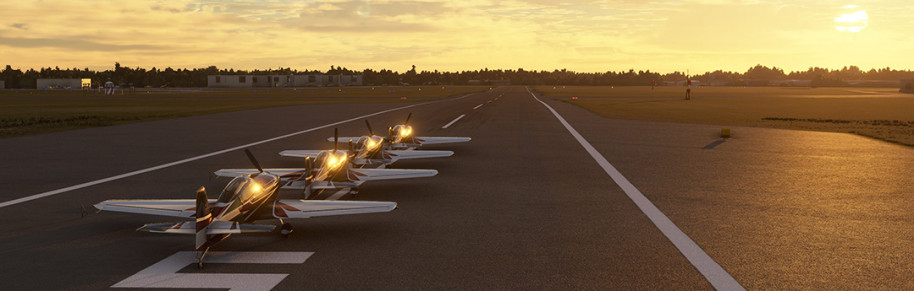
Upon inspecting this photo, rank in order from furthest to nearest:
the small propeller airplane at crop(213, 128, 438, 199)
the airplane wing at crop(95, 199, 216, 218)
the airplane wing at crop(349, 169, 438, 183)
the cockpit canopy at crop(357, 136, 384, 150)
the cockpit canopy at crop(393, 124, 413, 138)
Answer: the cockpit canopy at crop(393, 124, 413, 138)
the cockpit canopy at crop(357, 136, 384, 150)
the airplane wing at crop(349, 169, 438, 183)
the small propeller airplane at crop(213, 128, 438, 199)
the airplane wing at crop(95, 199, 216, 218)

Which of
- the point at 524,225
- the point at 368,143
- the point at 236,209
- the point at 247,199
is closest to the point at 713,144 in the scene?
the point at 368,143

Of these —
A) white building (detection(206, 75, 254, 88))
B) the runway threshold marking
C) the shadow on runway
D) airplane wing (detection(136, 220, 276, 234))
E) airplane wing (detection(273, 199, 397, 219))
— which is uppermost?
white building (detection(206, 75, 254, 88))

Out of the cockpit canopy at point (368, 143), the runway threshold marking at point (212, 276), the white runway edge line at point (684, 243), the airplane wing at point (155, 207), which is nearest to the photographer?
the runway threshold marking at point (212, 276)

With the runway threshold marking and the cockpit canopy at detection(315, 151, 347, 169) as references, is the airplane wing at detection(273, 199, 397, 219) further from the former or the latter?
the cockpit canopy at detection(315, 151, 347, 169)

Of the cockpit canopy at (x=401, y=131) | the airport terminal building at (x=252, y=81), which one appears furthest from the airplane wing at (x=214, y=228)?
the airport terminal building at (x=252, y=81)

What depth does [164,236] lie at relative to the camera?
690cm

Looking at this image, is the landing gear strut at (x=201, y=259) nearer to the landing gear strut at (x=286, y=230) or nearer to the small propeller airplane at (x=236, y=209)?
the small propeller airplane at (x=236, y=209)

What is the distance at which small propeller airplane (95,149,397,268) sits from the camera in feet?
19.4

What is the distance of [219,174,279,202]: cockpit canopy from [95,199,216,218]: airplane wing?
42cm

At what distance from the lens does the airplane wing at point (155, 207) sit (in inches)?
257

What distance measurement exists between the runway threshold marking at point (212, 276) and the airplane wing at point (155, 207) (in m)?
0.56

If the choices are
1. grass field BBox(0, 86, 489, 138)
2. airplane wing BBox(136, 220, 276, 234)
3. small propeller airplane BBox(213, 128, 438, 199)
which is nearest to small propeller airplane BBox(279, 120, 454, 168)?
small propeller airplane BBox(213, 128, 438, 199)

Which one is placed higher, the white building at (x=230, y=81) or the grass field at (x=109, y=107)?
the white building at (x=230, y=81)

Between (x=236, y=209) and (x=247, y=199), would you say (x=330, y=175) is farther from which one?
(x=236, y=209)
